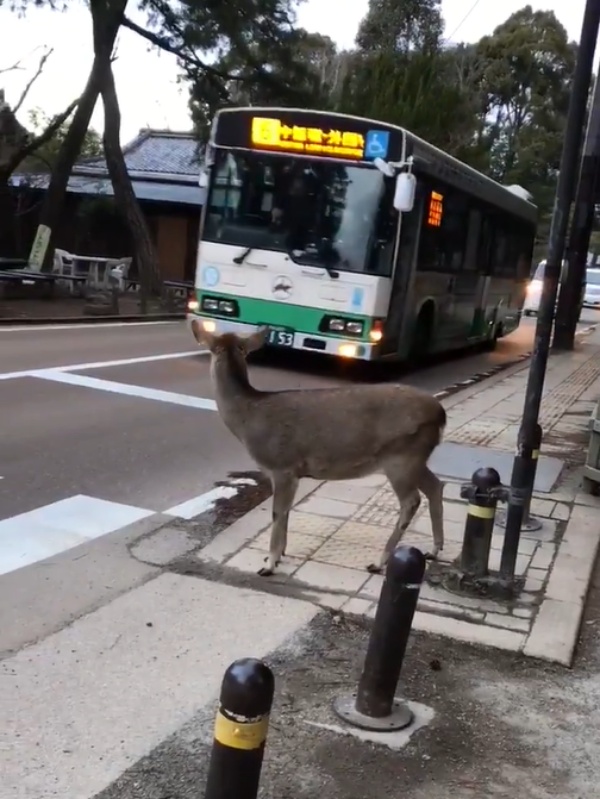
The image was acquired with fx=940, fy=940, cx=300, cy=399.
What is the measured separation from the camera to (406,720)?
12.3 feet

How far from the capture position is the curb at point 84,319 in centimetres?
1773

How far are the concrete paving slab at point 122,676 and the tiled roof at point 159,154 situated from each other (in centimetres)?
3276

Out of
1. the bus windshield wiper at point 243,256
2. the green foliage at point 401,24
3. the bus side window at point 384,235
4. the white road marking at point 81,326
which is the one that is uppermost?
the green foliage at point 401,24

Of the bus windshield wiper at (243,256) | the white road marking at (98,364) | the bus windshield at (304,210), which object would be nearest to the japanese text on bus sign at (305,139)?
the bus windshield at (304,210)

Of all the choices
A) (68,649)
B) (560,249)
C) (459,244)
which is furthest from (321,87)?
(68,649)

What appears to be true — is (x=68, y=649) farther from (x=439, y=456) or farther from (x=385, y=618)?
(x=439, y=456)

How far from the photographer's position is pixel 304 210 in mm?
12688

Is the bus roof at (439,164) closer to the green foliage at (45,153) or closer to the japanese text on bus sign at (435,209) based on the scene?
the japanese text on bus sign at (435,209)

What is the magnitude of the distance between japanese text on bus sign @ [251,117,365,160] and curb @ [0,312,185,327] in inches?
271

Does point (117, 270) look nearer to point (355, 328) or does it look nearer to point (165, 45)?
point (165, 45)

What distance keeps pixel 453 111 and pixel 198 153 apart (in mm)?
12248

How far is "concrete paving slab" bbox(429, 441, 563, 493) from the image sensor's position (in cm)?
788

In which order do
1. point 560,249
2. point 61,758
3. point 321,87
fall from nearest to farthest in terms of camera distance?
point 61,758 → point 560,249 → point 321,87

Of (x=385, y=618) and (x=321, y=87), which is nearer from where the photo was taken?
(x=385, y=618)
